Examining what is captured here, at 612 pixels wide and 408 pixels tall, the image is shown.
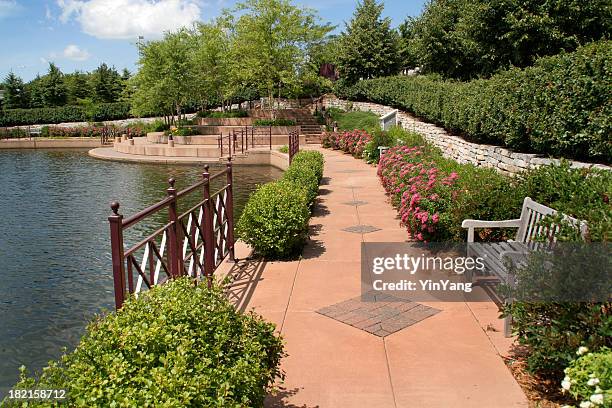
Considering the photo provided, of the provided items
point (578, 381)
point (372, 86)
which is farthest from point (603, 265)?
point (372, 86)

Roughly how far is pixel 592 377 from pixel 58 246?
8.79 metres

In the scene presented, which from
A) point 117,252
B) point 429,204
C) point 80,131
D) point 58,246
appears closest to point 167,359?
point 117,252

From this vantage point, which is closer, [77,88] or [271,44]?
[271,44]

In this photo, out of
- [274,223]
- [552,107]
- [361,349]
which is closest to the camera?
[361,349]

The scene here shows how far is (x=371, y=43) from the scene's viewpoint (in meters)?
31.5

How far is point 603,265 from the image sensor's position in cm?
301

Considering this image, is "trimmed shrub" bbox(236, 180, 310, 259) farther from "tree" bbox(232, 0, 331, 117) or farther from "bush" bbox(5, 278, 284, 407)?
"tree" bbox(232, 0, 331, 117)

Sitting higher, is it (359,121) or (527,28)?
(527,28)

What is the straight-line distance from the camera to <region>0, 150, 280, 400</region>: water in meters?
5.70

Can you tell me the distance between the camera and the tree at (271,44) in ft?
101

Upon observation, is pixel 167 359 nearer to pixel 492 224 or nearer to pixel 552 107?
pixel 492 224

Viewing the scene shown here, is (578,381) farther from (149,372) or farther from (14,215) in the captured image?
(14,215)

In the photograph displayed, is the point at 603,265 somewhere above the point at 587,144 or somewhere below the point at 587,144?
below

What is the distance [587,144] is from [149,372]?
6.54 metres
